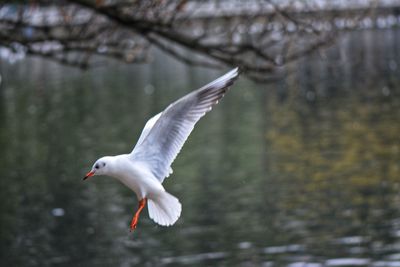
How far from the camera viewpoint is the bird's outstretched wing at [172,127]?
5965 millimetres

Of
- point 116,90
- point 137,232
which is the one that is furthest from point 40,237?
point 116,90

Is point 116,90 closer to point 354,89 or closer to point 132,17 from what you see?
point 354,89

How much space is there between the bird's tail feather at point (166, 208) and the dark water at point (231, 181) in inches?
122

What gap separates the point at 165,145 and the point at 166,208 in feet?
1.44

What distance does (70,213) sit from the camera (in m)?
18.7

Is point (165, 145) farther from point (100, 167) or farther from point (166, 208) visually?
point (100, 167)

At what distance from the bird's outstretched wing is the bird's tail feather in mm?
183

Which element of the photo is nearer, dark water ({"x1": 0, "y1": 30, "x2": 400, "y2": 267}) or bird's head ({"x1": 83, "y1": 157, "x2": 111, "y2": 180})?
bird's head ({"x1": 83, "y1": 157, "x2": 111, "y2": 180})

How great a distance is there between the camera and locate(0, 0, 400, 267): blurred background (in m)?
9.17

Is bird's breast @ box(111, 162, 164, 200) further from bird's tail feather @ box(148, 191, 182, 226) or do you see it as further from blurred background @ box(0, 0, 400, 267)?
blurred background @ box(0, 0, 400, 267)

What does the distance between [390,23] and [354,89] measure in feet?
89.6

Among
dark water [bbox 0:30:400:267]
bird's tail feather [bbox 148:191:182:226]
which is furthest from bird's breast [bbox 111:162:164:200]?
dark water [bbox 0:30:400:267]

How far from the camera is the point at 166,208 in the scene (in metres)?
5.98

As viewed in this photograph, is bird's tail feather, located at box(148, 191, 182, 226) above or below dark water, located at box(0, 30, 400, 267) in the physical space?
below
